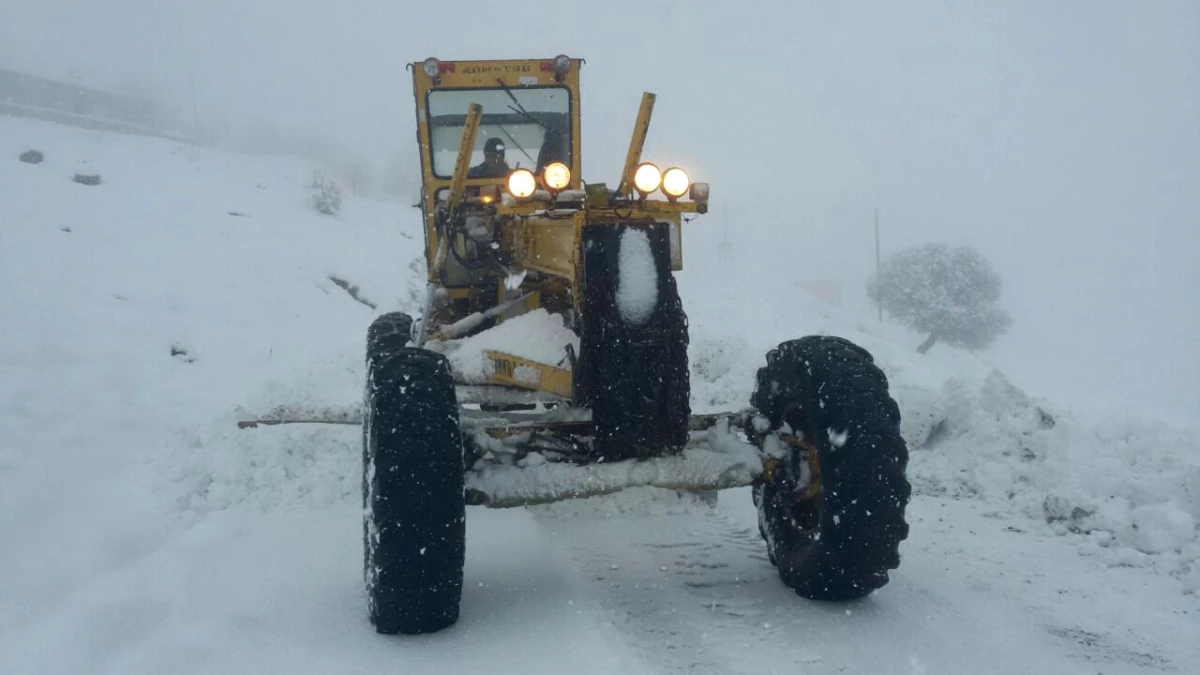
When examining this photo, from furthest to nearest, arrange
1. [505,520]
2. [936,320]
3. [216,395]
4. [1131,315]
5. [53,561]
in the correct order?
[1131,315], [936,320], [216,395], [505,520], [53,561]

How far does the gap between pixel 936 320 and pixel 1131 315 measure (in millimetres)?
47712

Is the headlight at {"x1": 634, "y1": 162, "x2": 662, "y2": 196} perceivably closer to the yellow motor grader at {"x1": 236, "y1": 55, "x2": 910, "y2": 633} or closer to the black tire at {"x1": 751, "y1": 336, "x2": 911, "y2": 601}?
the yellow motor grader at {"x1": 236, "y1": 55, "x2": 910, "y2": 633}

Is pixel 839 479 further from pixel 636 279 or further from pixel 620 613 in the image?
pixel 636 279

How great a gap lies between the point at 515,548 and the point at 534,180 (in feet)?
6.70

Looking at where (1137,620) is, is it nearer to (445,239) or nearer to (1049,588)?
(1049,588)

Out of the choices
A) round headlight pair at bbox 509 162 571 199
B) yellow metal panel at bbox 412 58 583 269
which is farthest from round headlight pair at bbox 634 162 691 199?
yellow metal panel at bbox 412 58 583 269

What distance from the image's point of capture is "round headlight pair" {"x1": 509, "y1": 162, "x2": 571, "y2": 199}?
155 inches

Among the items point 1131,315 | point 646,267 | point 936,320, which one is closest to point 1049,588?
point 646,267

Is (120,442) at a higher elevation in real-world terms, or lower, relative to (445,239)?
lower

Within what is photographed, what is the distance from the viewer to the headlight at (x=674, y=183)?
12.8ft

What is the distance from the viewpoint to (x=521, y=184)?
400 centimetres

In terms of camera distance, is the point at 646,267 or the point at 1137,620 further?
the point at 646,267

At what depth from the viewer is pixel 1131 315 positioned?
7081cm

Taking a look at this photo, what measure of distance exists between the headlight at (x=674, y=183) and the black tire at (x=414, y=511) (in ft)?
4.53
